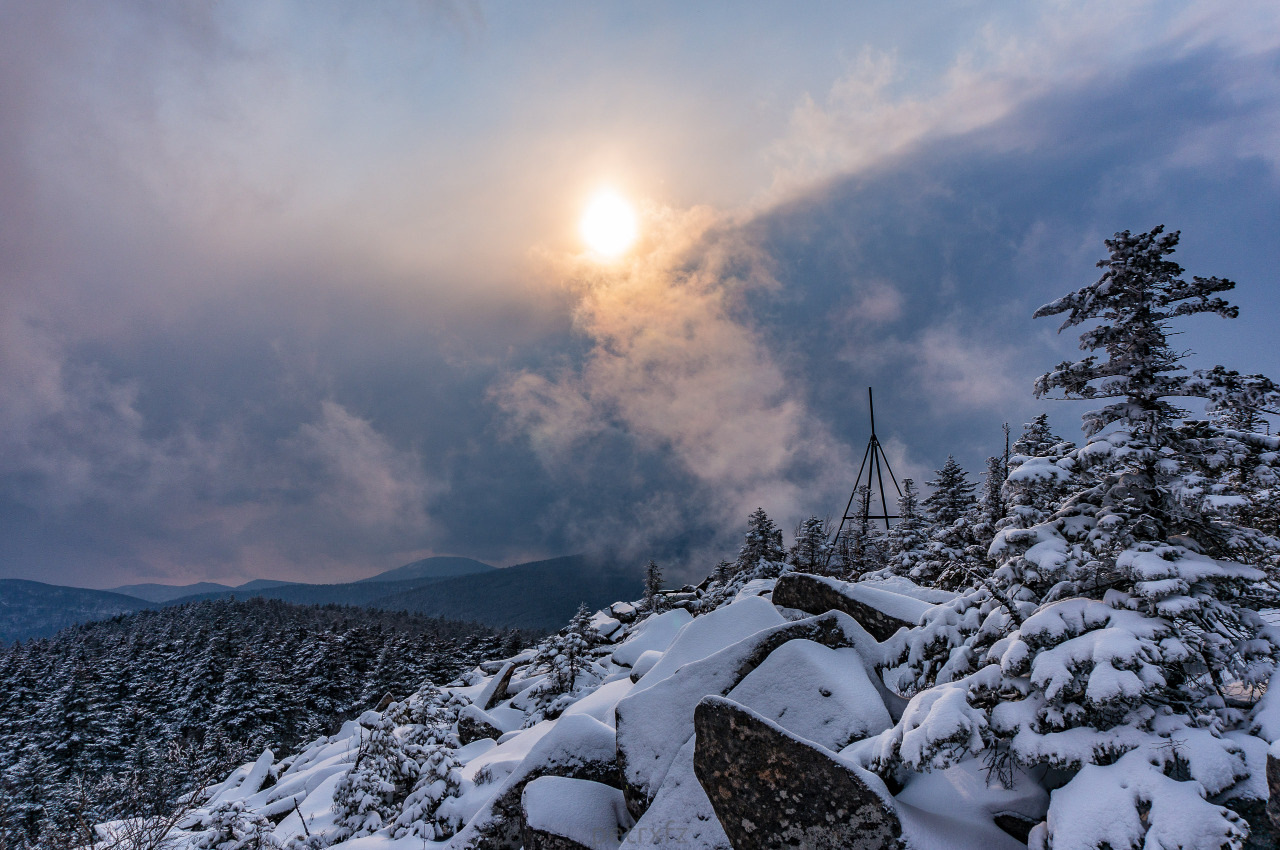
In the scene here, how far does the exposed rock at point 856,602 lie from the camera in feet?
39.3

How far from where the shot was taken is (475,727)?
20875 mm

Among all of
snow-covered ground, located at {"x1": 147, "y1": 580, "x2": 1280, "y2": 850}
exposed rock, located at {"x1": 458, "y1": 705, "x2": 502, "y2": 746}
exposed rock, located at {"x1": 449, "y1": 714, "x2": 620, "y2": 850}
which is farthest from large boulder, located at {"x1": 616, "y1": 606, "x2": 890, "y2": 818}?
exposed rock, located at {"x1": 458, "y1": 705, "x2": 502, "y2": 746}

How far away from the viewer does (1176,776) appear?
550 cm

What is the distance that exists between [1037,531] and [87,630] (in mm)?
167891

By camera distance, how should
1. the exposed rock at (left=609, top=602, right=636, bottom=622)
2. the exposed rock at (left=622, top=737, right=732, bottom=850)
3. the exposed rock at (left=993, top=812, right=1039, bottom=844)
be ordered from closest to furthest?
the exposed rock at (left=993, top=812, right=1039, bottom=844), the exposed rock at (left=622, top=737, right=732, bottom=850), the exposed rock at (left=609, top=602, right=636, bottom=622)

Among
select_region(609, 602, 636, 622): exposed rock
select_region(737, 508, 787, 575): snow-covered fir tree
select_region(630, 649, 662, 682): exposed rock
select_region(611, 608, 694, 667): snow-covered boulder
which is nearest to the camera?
select_region(630, 649, 662, 682): exposed rock

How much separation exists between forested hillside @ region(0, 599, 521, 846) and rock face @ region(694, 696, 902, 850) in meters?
52.8

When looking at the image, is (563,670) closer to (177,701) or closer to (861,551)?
(861,551)

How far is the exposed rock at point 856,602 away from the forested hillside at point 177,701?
51.4 m

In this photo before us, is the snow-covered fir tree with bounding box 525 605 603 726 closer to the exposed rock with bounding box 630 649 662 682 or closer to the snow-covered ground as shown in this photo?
the exposed rock with bounding box 630 649 662 682

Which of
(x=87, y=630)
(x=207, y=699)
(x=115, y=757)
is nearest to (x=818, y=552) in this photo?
(x=207, y=699)

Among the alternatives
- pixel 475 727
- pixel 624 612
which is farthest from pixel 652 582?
pixel 475 727

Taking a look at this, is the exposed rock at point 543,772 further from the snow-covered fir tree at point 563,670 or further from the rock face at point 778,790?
the snow-covered fir tree at point 563,670

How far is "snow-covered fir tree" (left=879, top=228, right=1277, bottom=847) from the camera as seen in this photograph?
17.2 ft
